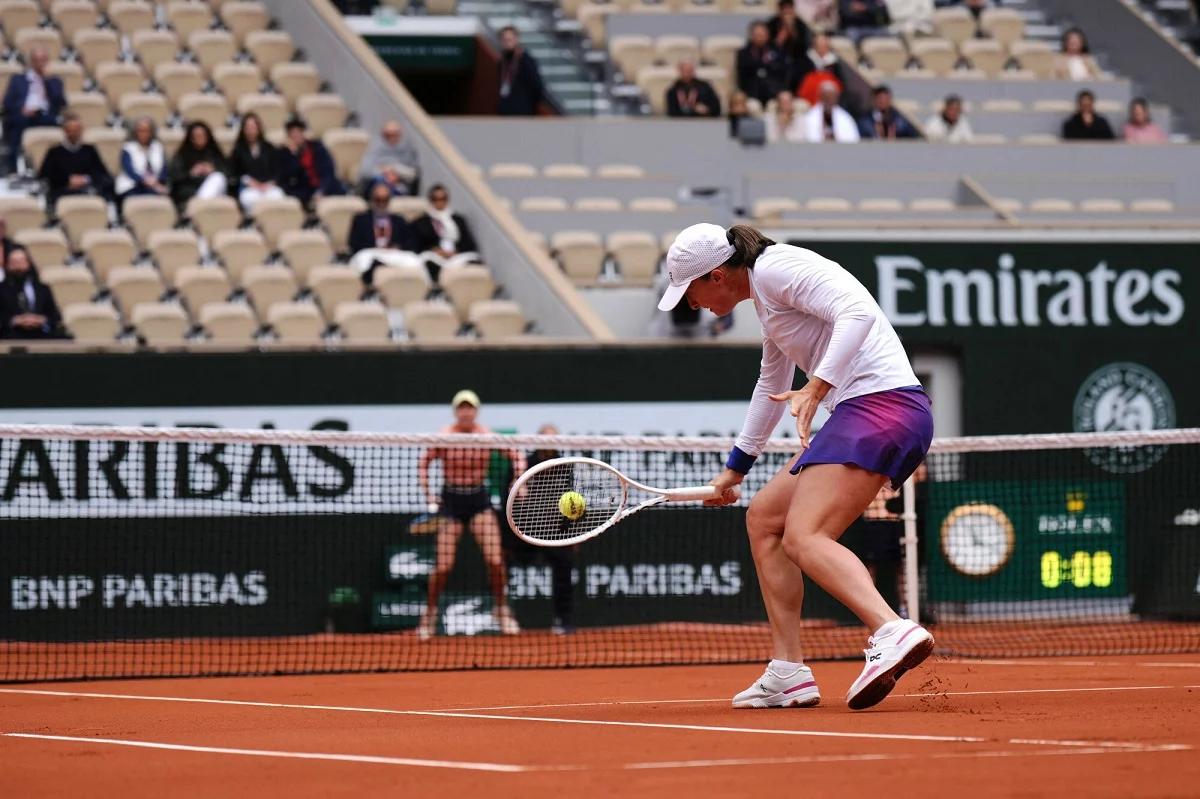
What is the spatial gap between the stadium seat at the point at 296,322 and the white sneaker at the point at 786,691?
784 centimetres

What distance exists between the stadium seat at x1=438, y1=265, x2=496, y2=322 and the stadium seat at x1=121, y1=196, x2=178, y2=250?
2.39 metres

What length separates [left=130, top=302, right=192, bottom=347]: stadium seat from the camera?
13.7 m

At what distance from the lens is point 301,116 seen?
695 inches

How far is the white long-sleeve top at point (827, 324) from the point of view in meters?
→ 6.15

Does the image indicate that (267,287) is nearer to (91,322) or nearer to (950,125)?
(91,322)

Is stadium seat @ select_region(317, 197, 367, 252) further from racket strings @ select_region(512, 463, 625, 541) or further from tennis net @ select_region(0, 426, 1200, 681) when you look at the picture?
racket strings @ select_region(512, 463, 625, 541)

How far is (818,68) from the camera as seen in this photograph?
19250 mm

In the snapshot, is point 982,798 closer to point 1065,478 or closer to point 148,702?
point 148,702

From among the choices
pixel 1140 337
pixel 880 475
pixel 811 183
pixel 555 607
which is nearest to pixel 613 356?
pixel 555 607

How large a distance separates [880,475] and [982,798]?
6.71 feet

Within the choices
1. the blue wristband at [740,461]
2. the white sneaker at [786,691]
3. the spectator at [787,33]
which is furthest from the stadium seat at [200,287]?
the white sneaker at [786,691]

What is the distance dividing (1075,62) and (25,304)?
12.8 m

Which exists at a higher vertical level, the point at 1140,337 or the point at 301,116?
the point at 301,116

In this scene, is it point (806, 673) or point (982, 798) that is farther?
point (806, 673)
